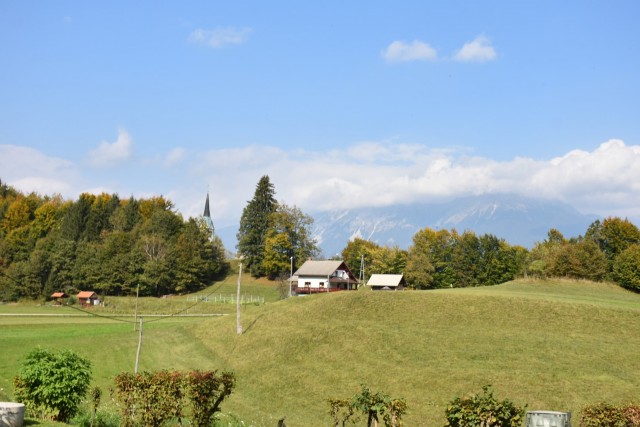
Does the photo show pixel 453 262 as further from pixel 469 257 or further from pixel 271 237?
pixel 271 237

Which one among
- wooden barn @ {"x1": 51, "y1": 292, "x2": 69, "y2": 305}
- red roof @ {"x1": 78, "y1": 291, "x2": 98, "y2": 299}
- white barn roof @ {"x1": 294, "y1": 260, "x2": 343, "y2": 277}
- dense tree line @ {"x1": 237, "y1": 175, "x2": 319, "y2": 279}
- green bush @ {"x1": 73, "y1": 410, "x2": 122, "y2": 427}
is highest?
dense tree line @ {"x1": 237, "y1": 175, "x2": 319, "y2": 279}

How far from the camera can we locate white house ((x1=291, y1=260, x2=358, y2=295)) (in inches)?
4094

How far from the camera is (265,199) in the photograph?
151250 millimetres

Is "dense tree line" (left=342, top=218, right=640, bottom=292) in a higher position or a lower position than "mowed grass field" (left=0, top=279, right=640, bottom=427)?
higher

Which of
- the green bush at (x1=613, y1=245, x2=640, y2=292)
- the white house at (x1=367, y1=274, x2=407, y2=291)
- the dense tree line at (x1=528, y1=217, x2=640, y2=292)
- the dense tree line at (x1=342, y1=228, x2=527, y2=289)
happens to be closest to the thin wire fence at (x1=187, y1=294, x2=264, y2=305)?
the white house at (x1=367, y1=274, x2=407, y2=291)

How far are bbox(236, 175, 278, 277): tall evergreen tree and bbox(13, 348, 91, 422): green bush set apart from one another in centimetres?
11020

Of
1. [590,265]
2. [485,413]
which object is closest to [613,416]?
[485,413]

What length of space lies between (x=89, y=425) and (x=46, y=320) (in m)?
68.9

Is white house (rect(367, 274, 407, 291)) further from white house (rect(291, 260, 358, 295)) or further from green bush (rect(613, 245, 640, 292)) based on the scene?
green bush (rect(613, 245, 640, 292))

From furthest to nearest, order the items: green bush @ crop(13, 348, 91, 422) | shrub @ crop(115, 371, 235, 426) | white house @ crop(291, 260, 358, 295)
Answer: white house @ crop(291, 260, 358, 295) → green bush @ crop(13, 348, 91, 422) → shrub @ crop(115, 371, 235, 426)

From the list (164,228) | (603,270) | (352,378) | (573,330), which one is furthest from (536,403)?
(164,228)

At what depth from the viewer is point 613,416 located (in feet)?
76.1

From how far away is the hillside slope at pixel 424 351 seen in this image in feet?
133

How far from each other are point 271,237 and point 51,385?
378 feet
